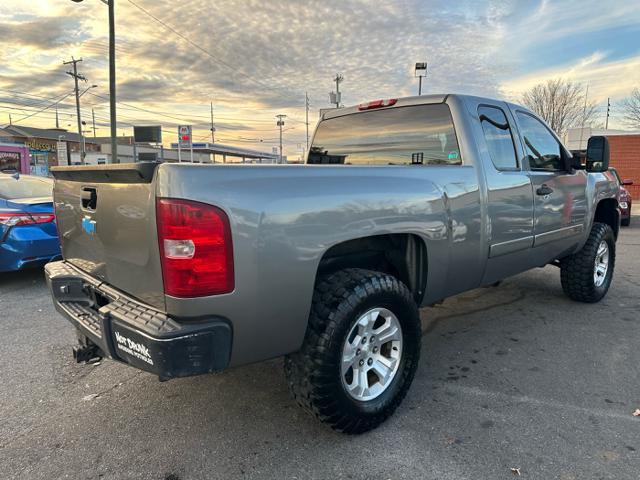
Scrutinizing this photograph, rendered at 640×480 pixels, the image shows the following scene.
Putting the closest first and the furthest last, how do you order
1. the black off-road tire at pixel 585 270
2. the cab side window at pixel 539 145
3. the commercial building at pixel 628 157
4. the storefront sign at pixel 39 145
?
the cab side window at pixel 539 145, the black off-road tire at pixel 585 270, the commercial building at pixel 628 157, the storefront sign at pixel 39 145

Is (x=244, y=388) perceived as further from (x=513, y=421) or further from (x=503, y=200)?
(x=503, y=200)

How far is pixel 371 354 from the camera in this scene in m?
2.68

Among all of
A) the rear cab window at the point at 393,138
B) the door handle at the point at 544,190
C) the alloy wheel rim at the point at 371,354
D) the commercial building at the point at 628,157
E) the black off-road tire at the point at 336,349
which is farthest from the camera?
the commercial building at the point at 628,157

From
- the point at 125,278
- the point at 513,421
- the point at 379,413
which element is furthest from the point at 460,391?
the point at 125,278

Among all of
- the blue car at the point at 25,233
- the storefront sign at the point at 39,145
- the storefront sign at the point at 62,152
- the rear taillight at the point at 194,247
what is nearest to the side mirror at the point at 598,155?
the rear taillight at the point at 194,247

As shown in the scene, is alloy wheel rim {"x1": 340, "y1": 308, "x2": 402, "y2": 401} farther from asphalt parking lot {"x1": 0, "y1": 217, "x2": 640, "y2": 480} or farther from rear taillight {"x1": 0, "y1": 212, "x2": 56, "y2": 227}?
rear taillight {"x1": 0, "y1": 212, "x2": 56, "y2": 227}

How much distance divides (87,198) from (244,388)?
5.21 feet

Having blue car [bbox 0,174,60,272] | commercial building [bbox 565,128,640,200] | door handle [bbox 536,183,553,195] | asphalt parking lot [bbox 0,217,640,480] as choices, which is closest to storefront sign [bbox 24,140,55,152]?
commercial building [bbox 565,128,640,200]

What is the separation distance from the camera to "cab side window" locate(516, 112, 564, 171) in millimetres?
3986

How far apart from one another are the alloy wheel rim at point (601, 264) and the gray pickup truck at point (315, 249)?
1543mm

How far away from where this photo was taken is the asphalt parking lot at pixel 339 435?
2.34 meters

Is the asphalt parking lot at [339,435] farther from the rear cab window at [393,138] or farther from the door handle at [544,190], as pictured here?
the rear cab window at [393,138]

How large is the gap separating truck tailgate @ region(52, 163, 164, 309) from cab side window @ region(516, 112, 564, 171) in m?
3.19

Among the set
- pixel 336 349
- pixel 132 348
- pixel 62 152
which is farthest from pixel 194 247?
pixel 62 152
